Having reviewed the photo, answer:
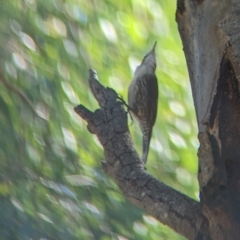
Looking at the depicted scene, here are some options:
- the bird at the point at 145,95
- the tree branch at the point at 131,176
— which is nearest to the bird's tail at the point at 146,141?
the bird at the point at 145,95

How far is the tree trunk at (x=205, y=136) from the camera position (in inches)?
33.9

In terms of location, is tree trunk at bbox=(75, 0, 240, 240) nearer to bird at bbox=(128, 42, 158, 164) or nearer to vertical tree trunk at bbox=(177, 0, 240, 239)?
vertical tree trunk at bbox=(177, 0, 240, 239)

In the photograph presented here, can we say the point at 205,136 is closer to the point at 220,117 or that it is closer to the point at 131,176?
the point at 220,117

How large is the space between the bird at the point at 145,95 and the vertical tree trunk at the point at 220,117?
0.57 m

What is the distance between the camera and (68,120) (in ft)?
5.13

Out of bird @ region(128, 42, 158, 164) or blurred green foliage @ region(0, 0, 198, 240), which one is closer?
blurred green foliage @ region(0, 0, 198, 240)

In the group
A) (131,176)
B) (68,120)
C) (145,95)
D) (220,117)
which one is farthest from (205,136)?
(145,95)

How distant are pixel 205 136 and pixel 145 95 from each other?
1.02m

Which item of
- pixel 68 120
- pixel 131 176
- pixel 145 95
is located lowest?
pixel 131 176

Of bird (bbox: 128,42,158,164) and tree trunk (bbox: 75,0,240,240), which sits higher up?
bird (bbox: 128,42,158,164)

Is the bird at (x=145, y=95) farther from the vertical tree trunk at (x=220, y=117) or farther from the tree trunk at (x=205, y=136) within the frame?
the vertical tree trunk at (x=220, y=117)

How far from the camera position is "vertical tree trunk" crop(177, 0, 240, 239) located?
0.85 meters

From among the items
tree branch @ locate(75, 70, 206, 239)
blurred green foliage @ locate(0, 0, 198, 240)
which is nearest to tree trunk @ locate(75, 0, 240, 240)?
tree branch @ locate(75, 70, 206, 239)

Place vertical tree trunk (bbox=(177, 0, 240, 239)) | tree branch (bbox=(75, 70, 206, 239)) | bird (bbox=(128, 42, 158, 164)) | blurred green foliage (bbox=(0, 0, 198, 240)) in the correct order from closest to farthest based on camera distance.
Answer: vertical tree trunk (bbox=(177, 0, 240, 239)), tree branch (bbox=(75, 70, 206, 239)), blurred green foliage (bbox=(0, 0, 198, 240)), bird (bbox=(128, 42, 158, 164))
